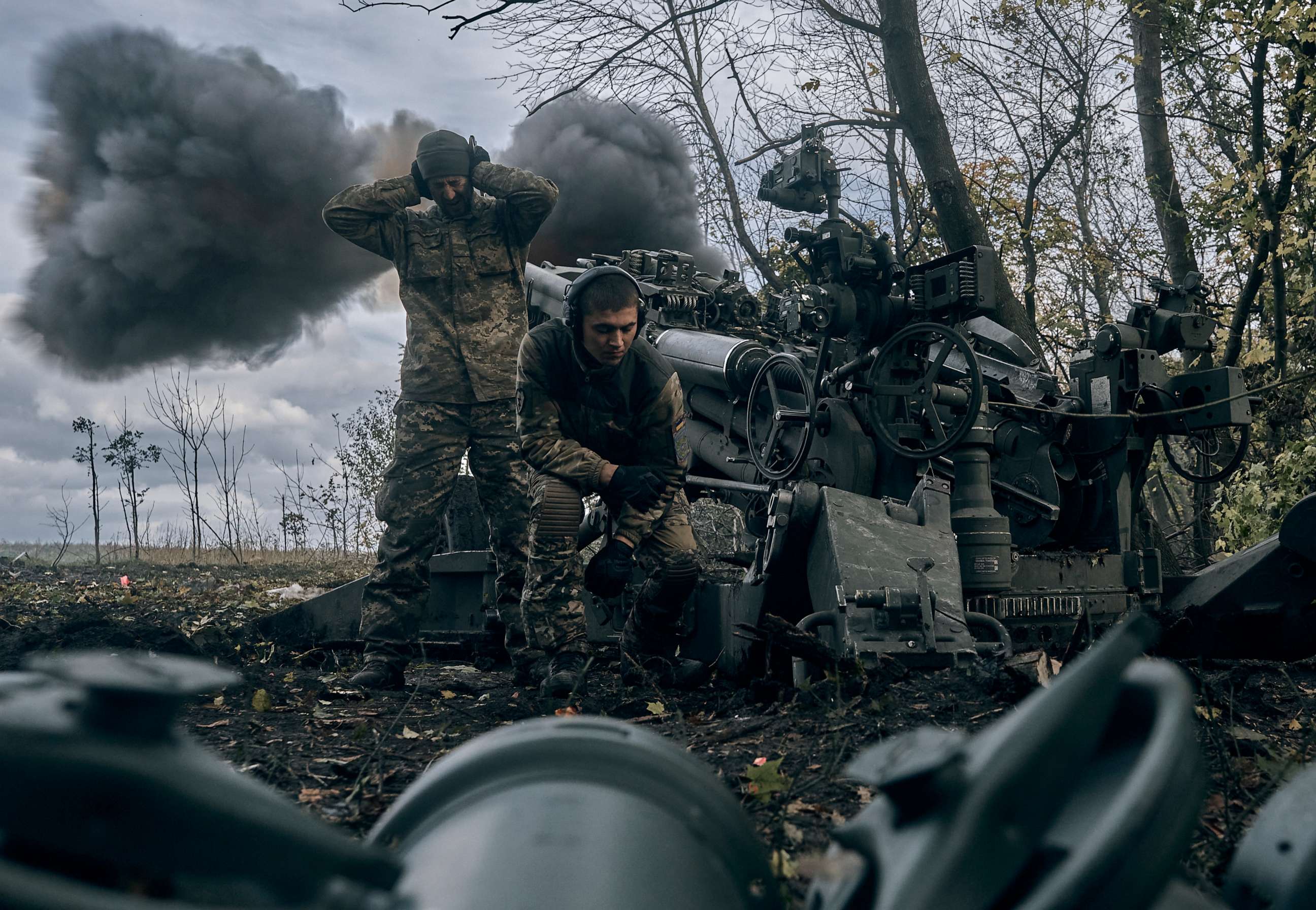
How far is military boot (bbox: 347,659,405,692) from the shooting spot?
538cm

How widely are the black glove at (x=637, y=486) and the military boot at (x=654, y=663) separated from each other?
67 centimetres

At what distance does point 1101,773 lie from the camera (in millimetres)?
988

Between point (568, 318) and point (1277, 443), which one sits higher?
point (568, 318)

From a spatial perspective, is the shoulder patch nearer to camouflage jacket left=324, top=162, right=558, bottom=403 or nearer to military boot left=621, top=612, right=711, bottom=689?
military boot left=621, top=612, right=711, bottom=689

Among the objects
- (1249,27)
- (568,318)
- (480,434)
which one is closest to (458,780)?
(568,318)

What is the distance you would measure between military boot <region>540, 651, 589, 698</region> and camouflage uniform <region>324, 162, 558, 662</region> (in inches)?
38.7

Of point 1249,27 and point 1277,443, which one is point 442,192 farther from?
point 1277,443

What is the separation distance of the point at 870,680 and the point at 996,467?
3002mm

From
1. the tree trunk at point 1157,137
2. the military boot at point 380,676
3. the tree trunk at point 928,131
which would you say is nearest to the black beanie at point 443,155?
the military boot at point 380,676

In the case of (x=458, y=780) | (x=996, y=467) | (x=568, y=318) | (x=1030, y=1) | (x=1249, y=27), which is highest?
(x=1030, y=1)

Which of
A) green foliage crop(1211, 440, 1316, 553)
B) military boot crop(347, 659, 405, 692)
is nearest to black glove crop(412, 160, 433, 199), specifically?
military boot crop(347, 659, 405, 692)

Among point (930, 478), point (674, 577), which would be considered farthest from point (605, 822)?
point (930, 478)

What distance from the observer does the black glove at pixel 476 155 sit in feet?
20.4

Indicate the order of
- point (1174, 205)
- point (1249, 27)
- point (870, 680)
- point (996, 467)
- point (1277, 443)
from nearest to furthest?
1. point (870, 680)
2. point (996, 467)
3. point (1249, 27)
4. point (1277, 443)
5. point (1174, 205)
